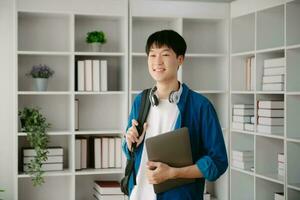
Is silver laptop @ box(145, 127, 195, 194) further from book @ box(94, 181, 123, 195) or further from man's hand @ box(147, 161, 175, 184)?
book @ box(94, 181, 123, 195)

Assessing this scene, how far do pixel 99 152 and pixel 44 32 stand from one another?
1.22 metres

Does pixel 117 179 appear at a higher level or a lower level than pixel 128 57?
lower

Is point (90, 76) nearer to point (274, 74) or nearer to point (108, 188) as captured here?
point (108, 188)

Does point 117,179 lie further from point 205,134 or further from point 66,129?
point 205,134

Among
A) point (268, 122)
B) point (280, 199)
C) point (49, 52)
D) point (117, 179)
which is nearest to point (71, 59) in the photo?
point (49, 52)

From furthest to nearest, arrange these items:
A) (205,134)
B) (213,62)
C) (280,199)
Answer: (213,62) < (280,199) < (205,134)

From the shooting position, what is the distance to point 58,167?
14.5 ft

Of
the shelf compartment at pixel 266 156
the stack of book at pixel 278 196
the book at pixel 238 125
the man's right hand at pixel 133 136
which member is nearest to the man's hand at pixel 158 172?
the man's right hand at pixel 133 136

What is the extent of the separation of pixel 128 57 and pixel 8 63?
1.08 metres

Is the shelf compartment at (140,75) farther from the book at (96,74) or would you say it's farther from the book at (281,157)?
the book at (281,157)

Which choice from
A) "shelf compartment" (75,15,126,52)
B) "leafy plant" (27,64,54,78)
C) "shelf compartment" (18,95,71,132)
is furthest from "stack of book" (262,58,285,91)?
"leafy plant" (27,64,54,78)

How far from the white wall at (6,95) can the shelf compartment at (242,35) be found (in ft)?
6.73

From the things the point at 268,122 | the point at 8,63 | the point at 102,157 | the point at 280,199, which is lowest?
the point at 280,199

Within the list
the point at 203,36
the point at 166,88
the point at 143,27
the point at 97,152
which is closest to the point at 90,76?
the point at 97,152
